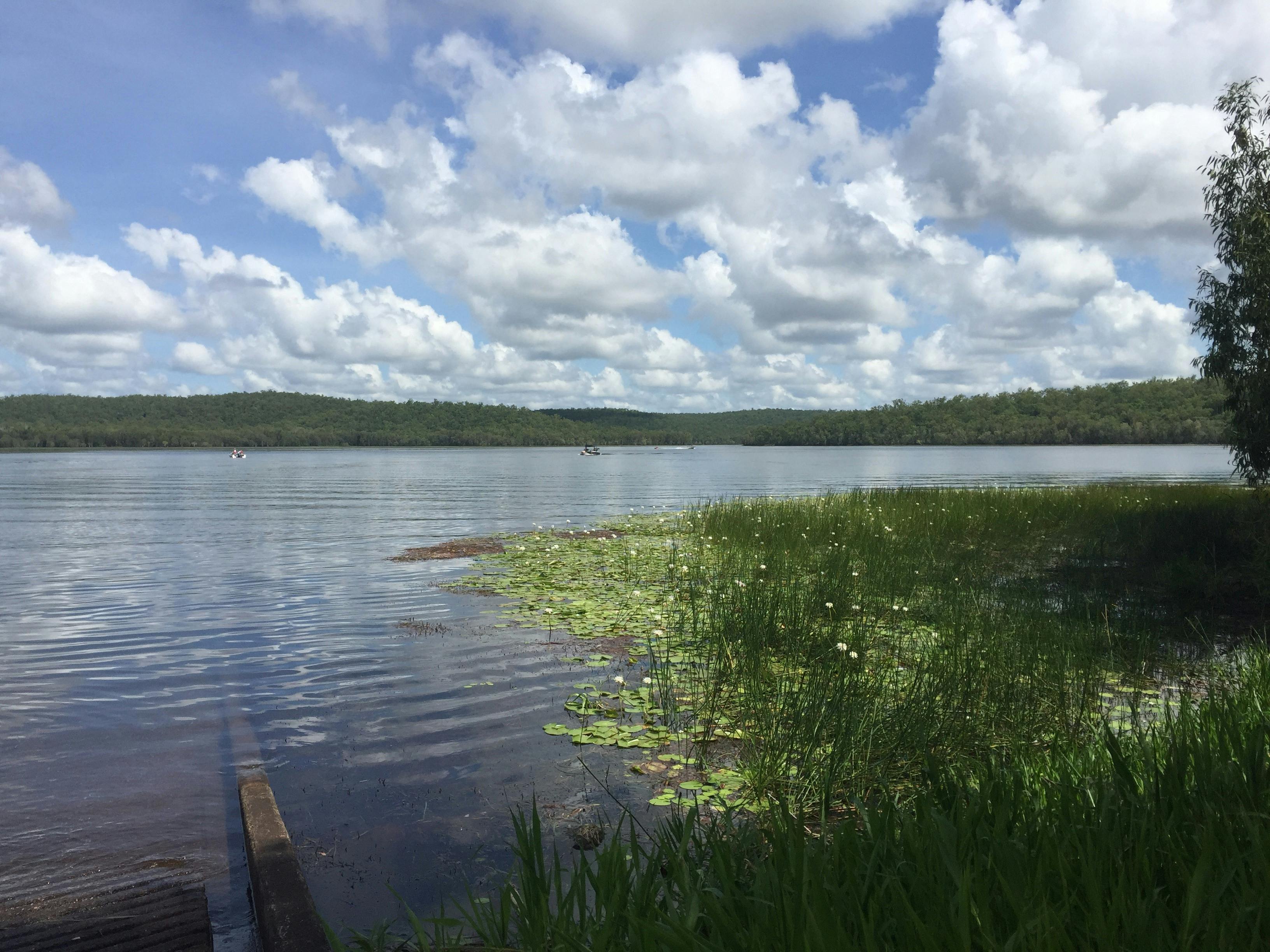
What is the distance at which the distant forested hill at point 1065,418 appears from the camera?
12581cm

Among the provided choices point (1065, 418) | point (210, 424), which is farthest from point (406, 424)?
point (1065, 418)

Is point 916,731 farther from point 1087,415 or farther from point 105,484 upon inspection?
point 1087,415

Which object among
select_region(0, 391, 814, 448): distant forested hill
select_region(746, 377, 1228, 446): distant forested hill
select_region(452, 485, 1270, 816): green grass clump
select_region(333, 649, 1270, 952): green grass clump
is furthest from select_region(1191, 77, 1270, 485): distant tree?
select_region(0, 391, 814, 448): distant forested hill

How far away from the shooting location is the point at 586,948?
298 cm

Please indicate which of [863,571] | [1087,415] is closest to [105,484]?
[863,571]

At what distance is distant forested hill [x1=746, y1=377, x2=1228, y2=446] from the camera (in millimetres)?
125812

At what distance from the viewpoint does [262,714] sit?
344 inches

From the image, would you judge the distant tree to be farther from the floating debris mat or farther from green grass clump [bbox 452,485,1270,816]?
the floating debris mat

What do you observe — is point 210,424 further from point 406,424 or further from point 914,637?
point 914,637

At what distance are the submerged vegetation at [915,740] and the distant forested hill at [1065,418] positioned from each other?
11264 centimetres

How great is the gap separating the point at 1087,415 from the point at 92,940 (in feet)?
520

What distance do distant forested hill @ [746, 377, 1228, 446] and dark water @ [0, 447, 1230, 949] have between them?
118698 millimetres

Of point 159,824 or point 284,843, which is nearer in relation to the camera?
point 284,843

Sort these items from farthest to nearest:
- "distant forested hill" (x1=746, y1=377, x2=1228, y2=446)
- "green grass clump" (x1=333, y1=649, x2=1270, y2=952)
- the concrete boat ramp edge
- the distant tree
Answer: "distant forested hill" (x1=746, y1=377, x2=1228, y2=446) → the distant tree → the concrete boat ramp edge → "green grass clump" (x1=333, y1=649, x2=1270, y2=952)
